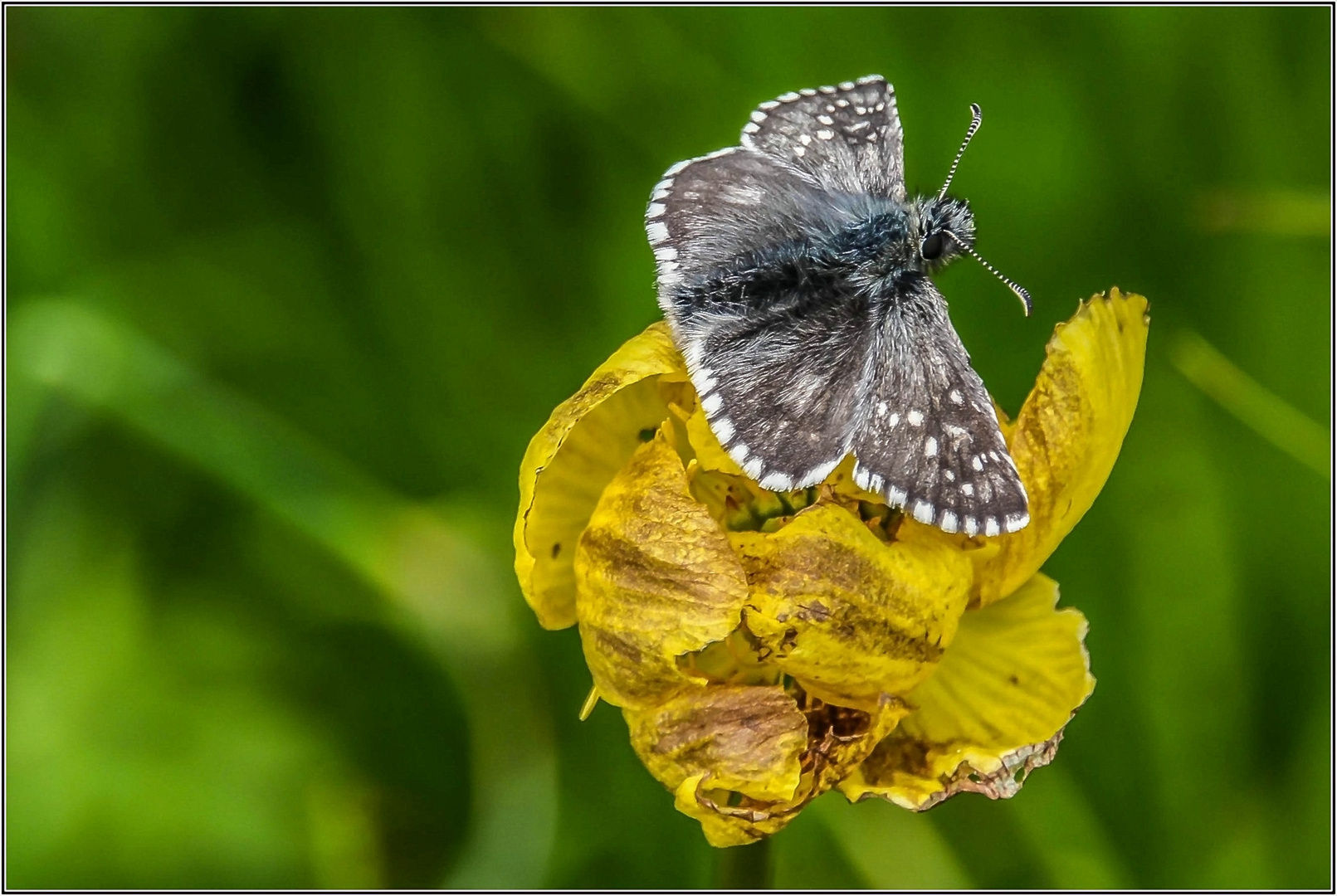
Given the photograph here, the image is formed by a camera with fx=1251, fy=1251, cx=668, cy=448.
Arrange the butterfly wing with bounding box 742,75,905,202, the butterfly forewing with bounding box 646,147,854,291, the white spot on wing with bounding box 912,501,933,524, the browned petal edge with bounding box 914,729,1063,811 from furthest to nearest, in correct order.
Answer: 1. the butterfly wing with bounding box 742,75,905,202
2. the butterfly forewing with bounding box 646,147,854,291
3. the browned petal edge with bounding box 914,729,1063,811
4. the white spot on wing with bounding box 912,501,933,524

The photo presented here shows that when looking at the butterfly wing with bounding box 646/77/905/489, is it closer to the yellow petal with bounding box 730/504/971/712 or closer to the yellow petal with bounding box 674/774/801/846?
the yellow petal with bounding box 730/504/971/712

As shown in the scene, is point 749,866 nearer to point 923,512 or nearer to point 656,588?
point 656,588

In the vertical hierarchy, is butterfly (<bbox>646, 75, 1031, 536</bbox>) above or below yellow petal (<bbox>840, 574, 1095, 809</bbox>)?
above

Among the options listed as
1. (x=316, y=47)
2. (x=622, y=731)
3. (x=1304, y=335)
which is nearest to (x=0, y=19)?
(x=316, y=47)

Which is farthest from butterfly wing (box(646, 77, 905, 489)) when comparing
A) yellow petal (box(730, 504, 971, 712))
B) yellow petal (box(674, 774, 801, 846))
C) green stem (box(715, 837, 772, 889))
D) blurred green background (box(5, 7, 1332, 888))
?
blurred green background (box(5, 7, 1332, 888))

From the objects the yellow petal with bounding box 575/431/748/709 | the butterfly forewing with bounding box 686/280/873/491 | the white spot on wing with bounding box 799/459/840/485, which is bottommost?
the yellow petal with bounding box 575/431/748/709

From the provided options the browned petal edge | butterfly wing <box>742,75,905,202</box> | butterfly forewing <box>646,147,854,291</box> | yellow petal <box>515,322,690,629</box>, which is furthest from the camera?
butterfly wing <box>742,75,905,202</box>
